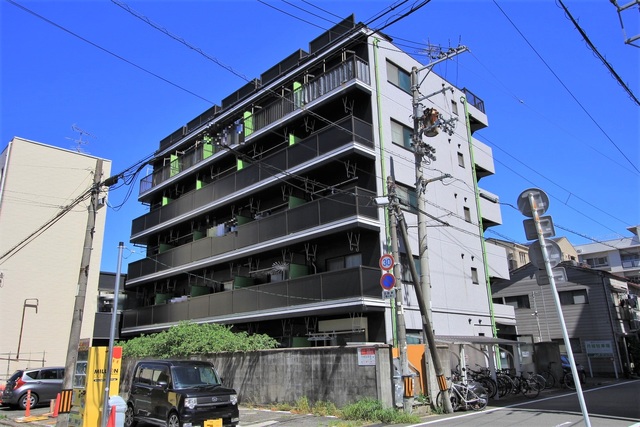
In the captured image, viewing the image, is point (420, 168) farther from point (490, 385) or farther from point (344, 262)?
point (490, 385)

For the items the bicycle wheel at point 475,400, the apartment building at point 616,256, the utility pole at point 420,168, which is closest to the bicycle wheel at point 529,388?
the bicycle wheel at point 475,400

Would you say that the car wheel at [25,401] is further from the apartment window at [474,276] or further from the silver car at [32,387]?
the apartment window at [474,276]

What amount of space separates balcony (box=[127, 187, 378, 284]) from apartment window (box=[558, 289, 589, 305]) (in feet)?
69.8

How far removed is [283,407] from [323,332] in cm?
528

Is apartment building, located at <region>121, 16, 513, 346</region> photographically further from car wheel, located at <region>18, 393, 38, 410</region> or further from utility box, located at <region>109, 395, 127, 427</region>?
utility box, located at <region>109, 395, 127, 427</region>

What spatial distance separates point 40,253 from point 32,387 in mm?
12924

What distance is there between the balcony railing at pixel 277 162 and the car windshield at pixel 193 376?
1061 centimetres

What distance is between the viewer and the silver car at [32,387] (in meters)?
18.2

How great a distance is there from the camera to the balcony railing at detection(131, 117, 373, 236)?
766 inches

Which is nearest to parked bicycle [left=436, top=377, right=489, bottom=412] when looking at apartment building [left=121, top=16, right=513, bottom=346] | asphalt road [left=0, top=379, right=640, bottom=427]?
asphalt road [left=0, top=379, right=640, bottom=427]

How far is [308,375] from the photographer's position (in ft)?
46.9

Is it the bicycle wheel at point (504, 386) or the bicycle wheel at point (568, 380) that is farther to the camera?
the bicycle wheel at point (568, 380)

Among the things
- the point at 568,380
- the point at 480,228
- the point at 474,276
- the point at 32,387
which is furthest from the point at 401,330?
the point at 32,387

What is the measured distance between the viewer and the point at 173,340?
753 inches
